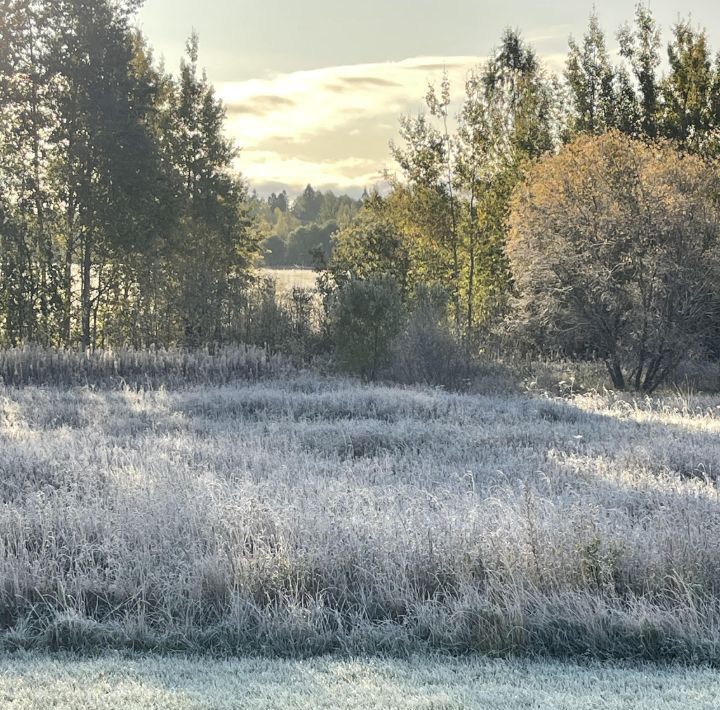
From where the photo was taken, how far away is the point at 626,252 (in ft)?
63.0

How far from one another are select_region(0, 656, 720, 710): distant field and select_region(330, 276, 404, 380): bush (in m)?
14.3

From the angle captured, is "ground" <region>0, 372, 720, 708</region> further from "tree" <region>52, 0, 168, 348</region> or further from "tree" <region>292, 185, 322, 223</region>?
"tree" <region>292, 185, 322, 223</region>

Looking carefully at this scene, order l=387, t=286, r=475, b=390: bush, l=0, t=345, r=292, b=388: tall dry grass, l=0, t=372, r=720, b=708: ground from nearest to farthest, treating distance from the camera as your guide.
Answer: l=0, t=372, r=720, b=708: ground
l=0, t=345, r=292, b=388: tall dry grass
l=387, t=286, r=475, b=390: bush

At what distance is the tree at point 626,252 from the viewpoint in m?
18.8

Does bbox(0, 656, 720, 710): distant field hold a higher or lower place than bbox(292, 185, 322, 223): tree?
lower

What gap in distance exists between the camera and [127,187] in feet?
76.9

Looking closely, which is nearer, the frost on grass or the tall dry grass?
the frost on grass

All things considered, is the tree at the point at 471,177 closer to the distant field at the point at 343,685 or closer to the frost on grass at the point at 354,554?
the frost on grass at the point at 354,554

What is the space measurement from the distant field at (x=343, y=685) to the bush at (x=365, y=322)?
14282 millimetres

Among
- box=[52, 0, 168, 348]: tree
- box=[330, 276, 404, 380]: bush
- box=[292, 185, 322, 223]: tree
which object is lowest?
box=[330, 276, 404, 380]: bush

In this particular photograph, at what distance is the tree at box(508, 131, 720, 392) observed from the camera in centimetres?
1884

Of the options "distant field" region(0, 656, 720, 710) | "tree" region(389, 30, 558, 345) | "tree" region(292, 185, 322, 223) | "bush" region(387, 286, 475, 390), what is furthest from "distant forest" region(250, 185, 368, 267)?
"distant field" region(0, 656, 720, 710)

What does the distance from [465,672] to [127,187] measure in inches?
827

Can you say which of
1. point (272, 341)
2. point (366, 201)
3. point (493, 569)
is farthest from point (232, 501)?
point (366, 201)
